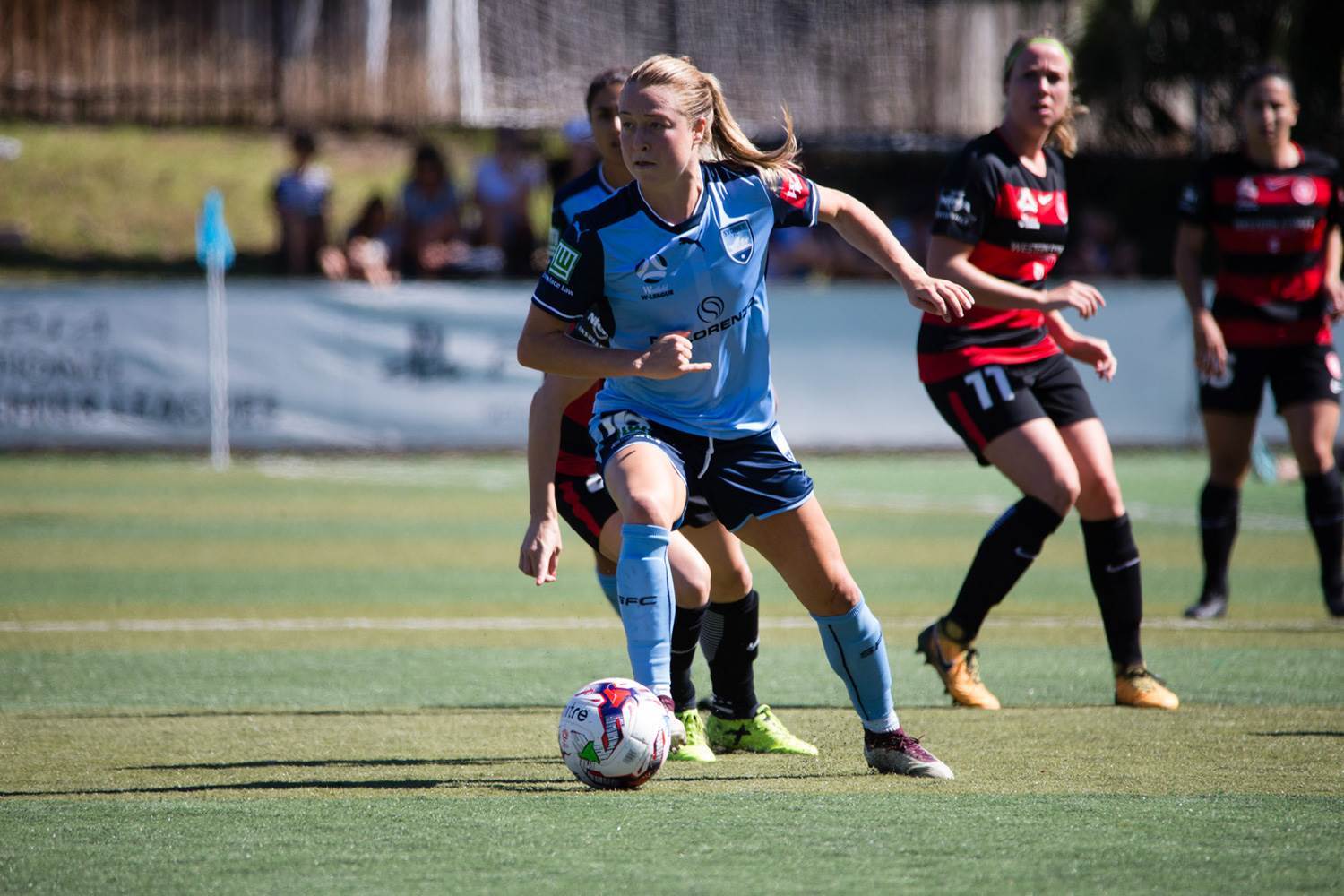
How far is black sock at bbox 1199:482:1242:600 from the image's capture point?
8609 millimetres

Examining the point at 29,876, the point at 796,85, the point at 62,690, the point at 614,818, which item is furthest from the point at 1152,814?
the point at 796,85

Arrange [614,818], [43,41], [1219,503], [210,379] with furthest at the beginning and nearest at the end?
[43,41]
[210,379]
[1219,503]
[614,818]

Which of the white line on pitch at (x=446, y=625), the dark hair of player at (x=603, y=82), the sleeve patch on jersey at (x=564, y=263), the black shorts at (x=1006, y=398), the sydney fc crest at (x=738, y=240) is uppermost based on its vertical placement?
the dark hair of player at (x=603, y=82)

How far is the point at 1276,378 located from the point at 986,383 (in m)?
2.69

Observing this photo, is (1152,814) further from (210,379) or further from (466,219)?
(466,219)

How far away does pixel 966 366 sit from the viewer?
6359 mm

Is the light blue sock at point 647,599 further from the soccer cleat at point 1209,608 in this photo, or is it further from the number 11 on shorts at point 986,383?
the soccer cleat at point 1209,608

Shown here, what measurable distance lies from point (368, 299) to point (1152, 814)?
49.4 ft

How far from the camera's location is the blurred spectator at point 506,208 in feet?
71.2

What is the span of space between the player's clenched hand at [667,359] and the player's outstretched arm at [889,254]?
69 centimetres

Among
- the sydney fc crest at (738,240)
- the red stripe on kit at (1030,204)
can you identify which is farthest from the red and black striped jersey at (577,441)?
the red stripe on kit at (1030,204)

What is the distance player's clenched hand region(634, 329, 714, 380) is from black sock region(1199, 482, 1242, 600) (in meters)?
4.78

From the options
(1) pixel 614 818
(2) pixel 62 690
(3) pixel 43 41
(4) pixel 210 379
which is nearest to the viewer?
(1) pixel 614 818

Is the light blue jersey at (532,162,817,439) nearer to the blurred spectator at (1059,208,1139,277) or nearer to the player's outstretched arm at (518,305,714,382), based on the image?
the player's outstretched arm at (518,305,714,382)
